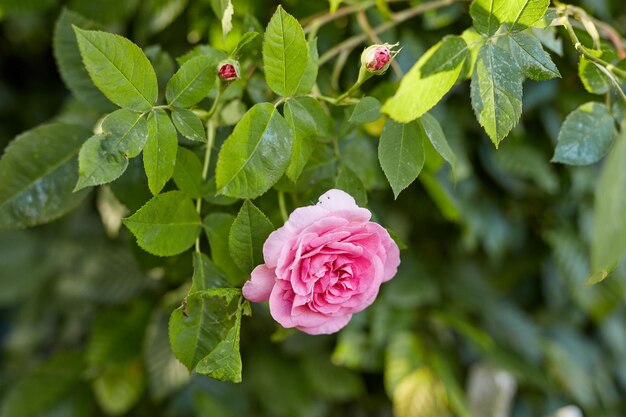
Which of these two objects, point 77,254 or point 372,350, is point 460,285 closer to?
point 372,350

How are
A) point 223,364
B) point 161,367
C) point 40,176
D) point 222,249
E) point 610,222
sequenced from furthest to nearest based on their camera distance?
point 161,367 → point 40,176 → point 222,249 → point 223,364 → point 610,222

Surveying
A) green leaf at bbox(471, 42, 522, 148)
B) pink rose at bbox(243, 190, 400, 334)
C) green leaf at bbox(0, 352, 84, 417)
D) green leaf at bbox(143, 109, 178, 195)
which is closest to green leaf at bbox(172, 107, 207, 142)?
green leaf at bbox(143, 109, 178, 195)

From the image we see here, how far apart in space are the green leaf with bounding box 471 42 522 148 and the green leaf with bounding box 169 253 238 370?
10.4 inches

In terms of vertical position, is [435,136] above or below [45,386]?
above

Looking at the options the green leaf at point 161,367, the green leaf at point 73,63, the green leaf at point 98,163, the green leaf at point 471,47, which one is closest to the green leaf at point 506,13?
the green leaf at point 471,47

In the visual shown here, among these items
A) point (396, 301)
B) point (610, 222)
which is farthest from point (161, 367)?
point (610, 222)

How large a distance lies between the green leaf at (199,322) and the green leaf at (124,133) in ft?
0.35

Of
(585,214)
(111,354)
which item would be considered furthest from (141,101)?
(585,214)

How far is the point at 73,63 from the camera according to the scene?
78 cm

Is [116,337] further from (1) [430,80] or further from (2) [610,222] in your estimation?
(2) [610,222]

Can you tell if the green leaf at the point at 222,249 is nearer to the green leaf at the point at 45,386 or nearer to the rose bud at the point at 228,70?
the rose bud at the point at 228,70

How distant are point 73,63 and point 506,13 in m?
0.49

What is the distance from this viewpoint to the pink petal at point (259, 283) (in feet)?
1.77

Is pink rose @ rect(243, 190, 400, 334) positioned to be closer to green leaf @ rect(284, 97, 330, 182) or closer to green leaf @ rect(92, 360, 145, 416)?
green leaf @ rect(284, 97, 330, 182)
